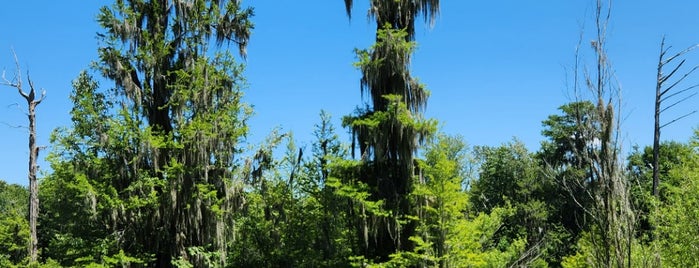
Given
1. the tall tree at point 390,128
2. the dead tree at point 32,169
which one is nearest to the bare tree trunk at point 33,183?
the dead tree at point 32,169

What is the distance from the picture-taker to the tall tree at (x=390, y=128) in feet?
54.9

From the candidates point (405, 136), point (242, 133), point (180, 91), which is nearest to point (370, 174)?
point (405, 136)

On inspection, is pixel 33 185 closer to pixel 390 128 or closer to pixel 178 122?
pixel 178 122

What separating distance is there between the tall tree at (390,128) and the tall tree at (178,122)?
202 inches

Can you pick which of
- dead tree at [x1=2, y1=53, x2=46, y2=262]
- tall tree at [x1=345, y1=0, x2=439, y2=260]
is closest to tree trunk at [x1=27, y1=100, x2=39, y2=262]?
dead tree at [x1=2, y1=53, x2=46, y2=262]

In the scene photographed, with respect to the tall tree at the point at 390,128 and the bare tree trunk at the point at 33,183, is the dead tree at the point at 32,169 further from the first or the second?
the tall tree at the point at 390,128

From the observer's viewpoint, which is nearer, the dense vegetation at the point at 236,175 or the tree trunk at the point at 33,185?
the dense vegetation at the point at 236,175

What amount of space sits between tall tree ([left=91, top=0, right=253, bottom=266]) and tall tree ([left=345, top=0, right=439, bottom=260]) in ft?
16.8

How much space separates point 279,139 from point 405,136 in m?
6.69

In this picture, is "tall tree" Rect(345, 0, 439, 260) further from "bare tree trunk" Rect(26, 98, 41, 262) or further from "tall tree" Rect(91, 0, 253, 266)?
"bare tree trunk" Rect(26, 98, 41, 262)

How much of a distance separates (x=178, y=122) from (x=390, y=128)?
24.3 feet

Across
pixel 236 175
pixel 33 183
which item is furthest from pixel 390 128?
pixel 33 183

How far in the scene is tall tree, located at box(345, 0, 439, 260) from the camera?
1672 centimetres

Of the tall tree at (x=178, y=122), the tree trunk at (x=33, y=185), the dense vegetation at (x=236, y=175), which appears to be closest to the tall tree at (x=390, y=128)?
the dense vegetation at (x=236, y=175)
